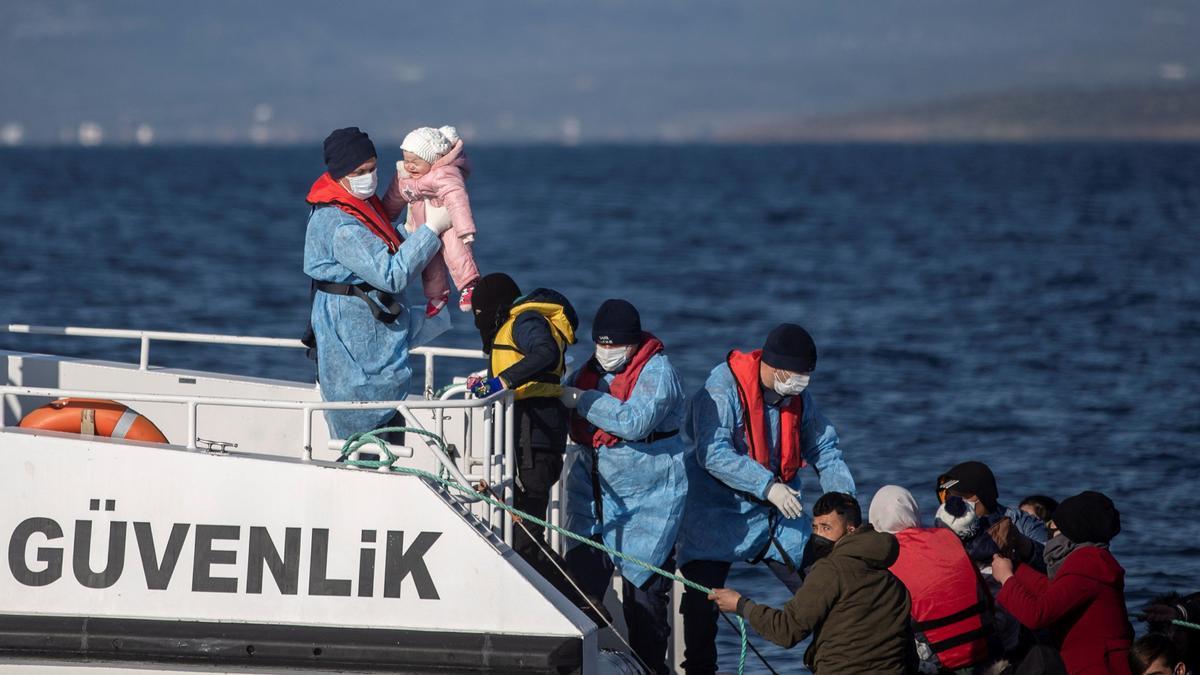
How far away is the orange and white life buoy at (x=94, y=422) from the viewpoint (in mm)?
6254

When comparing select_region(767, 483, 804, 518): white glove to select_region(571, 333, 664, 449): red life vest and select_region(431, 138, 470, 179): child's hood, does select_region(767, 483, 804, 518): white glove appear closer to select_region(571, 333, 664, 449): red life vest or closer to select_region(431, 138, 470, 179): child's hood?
select_region(571, 333, 664, 449): red life vest

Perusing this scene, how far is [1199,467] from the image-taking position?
47.9 ft

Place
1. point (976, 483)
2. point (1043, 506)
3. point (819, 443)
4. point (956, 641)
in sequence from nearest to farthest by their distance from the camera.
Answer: point (956, 641), point (976, 483), point (819, 443), point (1043, 506)

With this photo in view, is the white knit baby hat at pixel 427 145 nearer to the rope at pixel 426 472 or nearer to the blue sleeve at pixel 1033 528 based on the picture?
the rope at pixel 426 472

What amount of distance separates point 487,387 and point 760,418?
1211 mm

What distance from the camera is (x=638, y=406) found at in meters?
6.29

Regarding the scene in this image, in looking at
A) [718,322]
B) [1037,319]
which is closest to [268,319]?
[718,322]

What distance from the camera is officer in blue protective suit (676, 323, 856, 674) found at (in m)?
6.48

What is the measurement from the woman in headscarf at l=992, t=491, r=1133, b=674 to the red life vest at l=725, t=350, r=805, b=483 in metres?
1.08

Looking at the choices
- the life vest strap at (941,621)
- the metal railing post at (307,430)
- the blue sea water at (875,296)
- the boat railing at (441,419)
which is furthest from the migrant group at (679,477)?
the blue sea water at (875,296)

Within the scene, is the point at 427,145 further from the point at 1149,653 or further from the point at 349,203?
the point at 1149,653

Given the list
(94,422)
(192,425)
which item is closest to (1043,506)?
(192,425)

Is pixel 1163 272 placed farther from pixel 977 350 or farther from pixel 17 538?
pixel 17 538

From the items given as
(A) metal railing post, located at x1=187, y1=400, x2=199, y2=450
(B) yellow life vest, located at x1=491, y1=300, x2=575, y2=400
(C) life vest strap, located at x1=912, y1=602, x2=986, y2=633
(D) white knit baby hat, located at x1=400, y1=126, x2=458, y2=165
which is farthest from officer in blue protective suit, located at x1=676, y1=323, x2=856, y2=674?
(A) metal railing post, located at x1=187, y1=400, x2=199, y2=450
